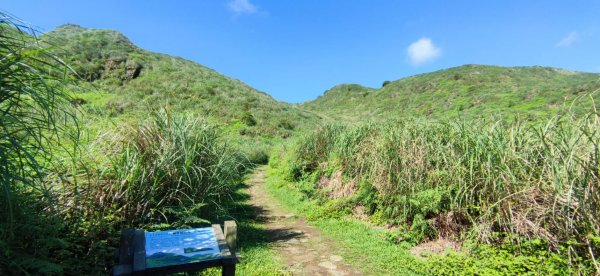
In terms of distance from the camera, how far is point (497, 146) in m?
5.08

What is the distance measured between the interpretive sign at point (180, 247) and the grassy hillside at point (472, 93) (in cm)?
2042

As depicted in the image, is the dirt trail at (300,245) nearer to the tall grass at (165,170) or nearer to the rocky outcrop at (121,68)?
the tall grass at (165,170)

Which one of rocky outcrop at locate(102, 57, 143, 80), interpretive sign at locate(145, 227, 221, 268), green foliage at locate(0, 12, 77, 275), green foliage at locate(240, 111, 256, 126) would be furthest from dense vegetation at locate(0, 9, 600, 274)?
rocky outcrop at locate(102, 57, 143, 80)

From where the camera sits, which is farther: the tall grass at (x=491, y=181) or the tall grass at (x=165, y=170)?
the tall grass at (x=165, y=170)

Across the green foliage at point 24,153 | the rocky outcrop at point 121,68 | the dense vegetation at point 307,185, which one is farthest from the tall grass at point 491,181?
the rocky outcrop at point 121,68

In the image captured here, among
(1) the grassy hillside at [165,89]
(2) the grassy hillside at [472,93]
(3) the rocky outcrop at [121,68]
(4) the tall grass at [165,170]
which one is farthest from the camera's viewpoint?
(3) the rocky outcrop at [121,68]

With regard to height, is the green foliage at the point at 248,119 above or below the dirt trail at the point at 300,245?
above

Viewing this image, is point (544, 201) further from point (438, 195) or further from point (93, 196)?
point (93, 196)

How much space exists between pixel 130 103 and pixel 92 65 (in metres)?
8.84

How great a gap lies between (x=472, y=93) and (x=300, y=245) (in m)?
39.4

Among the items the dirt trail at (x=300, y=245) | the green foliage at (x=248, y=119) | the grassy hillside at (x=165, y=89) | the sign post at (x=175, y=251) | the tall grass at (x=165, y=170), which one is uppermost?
the grassy hillside at (x=165, y=89)

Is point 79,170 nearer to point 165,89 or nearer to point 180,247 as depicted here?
point 180,247

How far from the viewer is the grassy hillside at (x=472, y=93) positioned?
27422 millimetres

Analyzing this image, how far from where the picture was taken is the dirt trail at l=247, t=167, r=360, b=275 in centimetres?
440
